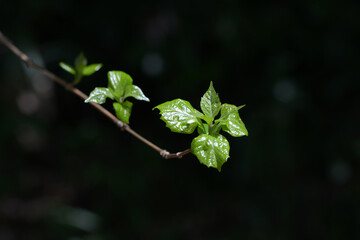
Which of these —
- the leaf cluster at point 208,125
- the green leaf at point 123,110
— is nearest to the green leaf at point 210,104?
the leaf cluster at point 208,125

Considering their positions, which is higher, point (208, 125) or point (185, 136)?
point (185, 136)

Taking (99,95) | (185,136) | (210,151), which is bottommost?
(210,151)

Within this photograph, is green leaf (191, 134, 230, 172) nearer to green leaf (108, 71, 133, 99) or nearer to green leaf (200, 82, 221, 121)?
green leaf (200, 82, 221, 121)

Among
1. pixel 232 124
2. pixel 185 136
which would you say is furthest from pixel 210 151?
pixel 185 136

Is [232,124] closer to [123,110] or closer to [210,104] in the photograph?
[210,104]

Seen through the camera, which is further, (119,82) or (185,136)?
(185,136)

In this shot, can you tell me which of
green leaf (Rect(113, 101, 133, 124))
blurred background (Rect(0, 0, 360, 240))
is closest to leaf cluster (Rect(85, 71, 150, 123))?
green leaf (Rect(113, 101, 133, 124))
